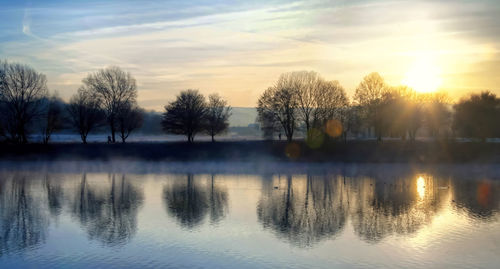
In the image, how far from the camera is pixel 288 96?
92.5 metres

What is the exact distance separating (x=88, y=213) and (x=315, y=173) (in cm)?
3269

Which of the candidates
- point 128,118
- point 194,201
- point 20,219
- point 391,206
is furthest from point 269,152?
point 20,219

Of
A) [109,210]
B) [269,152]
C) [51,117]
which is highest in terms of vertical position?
[51,117]

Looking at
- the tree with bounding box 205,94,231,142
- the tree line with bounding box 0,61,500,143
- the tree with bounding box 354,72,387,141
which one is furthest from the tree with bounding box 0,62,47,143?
the tree with bounding box 354,72,387,141

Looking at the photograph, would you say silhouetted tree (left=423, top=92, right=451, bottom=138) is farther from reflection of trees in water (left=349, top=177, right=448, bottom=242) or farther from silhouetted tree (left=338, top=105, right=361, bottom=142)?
reflection of trees in water (left=349, top=177, right=448, bottom=242)

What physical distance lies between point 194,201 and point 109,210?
6676 mm

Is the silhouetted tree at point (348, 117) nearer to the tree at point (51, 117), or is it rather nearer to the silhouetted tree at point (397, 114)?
the silhouetted tree at point (397, 114)

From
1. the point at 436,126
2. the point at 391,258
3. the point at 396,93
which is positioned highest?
the point at 396,93

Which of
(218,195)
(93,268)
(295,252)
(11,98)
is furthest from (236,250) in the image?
(11,98)

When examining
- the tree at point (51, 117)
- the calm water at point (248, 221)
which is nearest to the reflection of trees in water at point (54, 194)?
the calm water at point (248, 221)

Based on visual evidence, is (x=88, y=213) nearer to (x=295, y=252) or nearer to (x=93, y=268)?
(x=93, y=268)

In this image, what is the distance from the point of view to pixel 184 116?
104 metres

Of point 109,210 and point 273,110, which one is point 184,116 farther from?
point 109,210

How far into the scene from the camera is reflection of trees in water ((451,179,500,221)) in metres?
33.7
